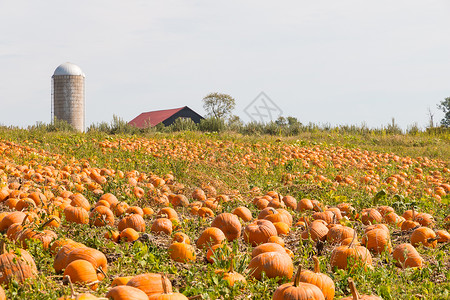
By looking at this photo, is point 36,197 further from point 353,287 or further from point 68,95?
point 68,95

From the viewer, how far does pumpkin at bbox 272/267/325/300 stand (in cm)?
303

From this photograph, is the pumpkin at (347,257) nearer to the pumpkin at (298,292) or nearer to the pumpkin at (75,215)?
the pumpkin at (298,292)

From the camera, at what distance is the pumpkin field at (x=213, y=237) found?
342cm

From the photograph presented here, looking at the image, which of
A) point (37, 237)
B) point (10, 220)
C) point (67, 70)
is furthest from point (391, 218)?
point (67, 70)

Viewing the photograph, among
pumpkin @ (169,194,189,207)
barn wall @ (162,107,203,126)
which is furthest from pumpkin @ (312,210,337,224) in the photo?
barn wall @ (162,107,203,126)

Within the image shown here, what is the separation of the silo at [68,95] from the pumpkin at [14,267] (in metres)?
29.7

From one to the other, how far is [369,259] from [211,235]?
1.54 meters

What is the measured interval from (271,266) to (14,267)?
1.97 metres

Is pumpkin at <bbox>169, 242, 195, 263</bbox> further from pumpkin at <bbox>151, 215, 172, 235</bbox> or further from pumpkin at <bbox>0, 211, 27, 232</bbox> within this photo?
pumpkin at <bbox>0, 211, 27, 232</bbox>

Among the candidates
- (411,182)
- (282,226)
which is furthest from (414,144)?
(282,226)

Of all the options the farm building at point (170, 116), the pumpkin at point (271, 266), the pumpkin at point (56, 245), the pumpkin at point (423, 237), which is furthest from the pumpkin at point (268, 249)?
the farm building at point (170, 116)

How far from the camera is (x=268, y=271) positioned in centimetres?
376

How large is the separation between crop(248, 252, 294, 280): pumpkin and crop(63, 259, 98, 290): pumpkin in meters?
1.23

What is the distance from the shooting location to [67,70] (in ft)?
107
